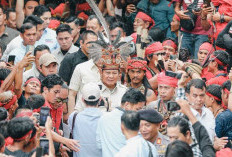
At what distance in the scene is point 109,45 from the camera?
34.8 ft

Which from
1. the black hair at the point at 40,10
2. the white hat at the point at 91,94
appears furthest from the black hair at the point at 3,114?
the black hair at the point at 40,10

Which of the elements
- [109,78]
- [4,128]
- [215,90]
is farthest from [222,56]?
[4,128]

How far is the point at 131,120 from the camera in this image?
7.80 meters

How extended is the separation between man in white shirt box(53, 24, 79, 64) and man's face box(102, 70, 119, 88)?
2.44 metres

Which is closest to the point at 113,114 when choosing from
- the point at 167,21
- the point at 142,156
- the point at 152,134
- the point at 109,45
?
the point at 152,134

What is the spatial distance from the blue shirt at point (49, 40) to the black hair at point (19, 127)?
207 inches

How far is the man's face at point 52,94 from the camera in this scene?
393 inches

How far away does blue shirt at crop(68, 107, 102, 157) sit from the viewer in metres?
9.01

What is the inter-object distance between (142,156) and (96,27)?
19.8ft

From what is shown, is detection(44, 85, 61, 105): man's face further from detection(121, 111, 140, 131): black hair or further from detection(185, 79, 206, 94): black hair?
detection(121, 111, 140, 131): black hair

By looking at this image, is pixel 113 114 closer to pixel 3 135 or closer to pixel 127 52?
pixel 3 135

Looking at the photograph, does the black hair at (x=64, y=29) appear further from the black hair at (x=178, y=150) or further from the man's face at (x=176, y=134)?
the black hair at (x=178, y=150)

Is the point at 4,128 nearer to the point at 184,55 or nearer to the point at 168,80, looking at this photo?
the point at 168,80

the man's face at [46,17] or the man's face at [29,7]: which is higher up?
the man's face at [29,7]
